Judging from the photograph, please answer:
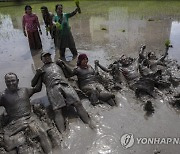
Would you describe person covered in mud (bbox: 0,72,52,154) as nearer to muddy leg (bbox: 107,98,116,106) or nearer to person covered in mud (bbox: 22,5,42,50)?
muddy leg (bbox: 107,98,116,106)

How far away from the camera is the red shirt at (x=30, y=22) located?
28.8ft

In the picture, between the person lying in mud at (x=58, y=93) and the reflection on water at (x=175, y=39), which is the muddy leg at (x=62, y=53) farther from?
the reflection on water at (x=175, y=39)

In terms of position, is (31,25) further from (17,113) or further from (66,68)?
(17,113)

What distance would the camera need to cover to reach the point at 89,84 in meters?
5.75

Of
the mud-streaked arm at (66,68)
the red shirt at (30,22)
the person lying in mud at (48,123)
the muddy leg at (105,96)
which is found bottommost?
the person lying in mud at (48,123)

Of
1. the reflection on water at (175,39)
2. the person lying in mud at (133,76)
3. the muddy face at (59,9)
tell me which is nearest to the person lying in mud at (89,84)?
the person lying in mud at (133,76)

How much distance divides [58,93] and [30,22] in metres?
4.66

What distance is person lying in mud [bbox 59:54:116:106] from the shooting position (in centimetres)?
546

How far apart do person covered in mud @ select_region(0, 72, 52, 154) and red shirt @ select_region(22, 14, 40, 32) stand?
439 centimetres

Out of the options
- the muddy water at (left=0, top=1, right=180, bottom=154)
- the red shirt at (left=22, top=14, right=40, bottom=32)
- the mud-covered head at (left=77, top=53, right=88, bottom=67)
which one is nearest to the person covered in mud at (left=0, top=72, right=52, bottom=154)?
the muddy water at (left=0, top=1, right=180, bottom=154)

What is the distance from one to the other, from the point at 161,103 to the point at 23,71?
435 cm

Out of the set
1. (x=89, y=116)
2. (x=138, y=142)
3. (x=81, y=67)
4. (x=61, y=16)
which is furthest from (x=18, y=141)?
(x=61, y=16)

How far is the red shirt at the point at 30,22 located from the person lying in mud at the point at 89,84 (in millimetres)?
3782

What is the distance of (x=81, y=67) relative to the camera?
586cm
